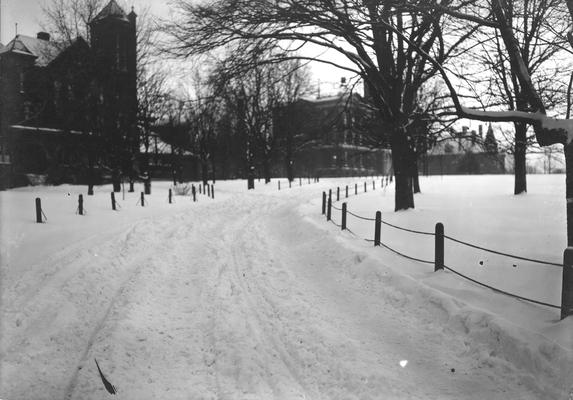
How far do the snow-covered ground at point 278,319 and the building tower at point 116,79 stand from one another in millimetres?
17800

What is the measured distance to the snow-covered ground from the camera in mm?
4336

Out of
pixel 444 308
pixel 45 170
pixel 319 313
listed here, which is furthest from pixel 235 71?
pixel 45 170

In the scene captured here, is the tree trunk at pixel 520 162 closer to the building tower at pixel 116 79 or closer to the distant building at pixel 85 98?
the distant building at pixel 85 98

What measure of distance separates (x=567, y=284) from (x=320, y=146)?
5251 centimetres

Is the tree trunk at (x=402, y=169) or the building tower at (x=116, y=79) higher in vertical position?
the building tower at (x=116, y=79)

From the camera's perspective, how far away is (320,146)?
56750mm

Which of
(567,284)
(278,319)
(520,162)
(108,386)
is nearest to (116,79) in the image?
(520,162)

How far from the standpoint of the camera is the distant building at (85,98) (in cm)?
2442

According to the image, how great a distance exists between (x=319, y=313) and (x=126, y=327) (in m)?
2.83

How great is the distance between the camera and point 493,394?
165 inches

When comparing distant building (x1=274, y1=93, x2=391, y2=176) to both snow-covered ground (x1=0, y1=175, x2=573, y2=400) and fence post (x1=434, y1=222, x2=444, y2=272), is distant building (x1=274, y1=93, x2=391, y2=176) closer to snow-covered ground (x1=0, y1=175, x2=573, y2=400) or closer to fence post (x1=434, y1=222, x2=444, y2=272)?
snow-covered ground (x1=0, y1=175, x2=573, y2=400)

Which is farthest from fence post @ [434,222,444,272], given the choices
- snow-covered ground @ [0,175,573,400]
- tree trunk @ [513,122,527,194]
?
tree trunk @ [513,122,527,194]

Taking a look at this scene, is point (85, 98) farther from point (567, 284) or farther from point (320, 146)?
point (320, 146)

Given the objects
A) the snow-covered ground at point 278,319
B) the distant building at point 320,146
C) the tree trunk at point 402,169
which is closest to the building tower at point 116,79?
the distant building at point 320,146
